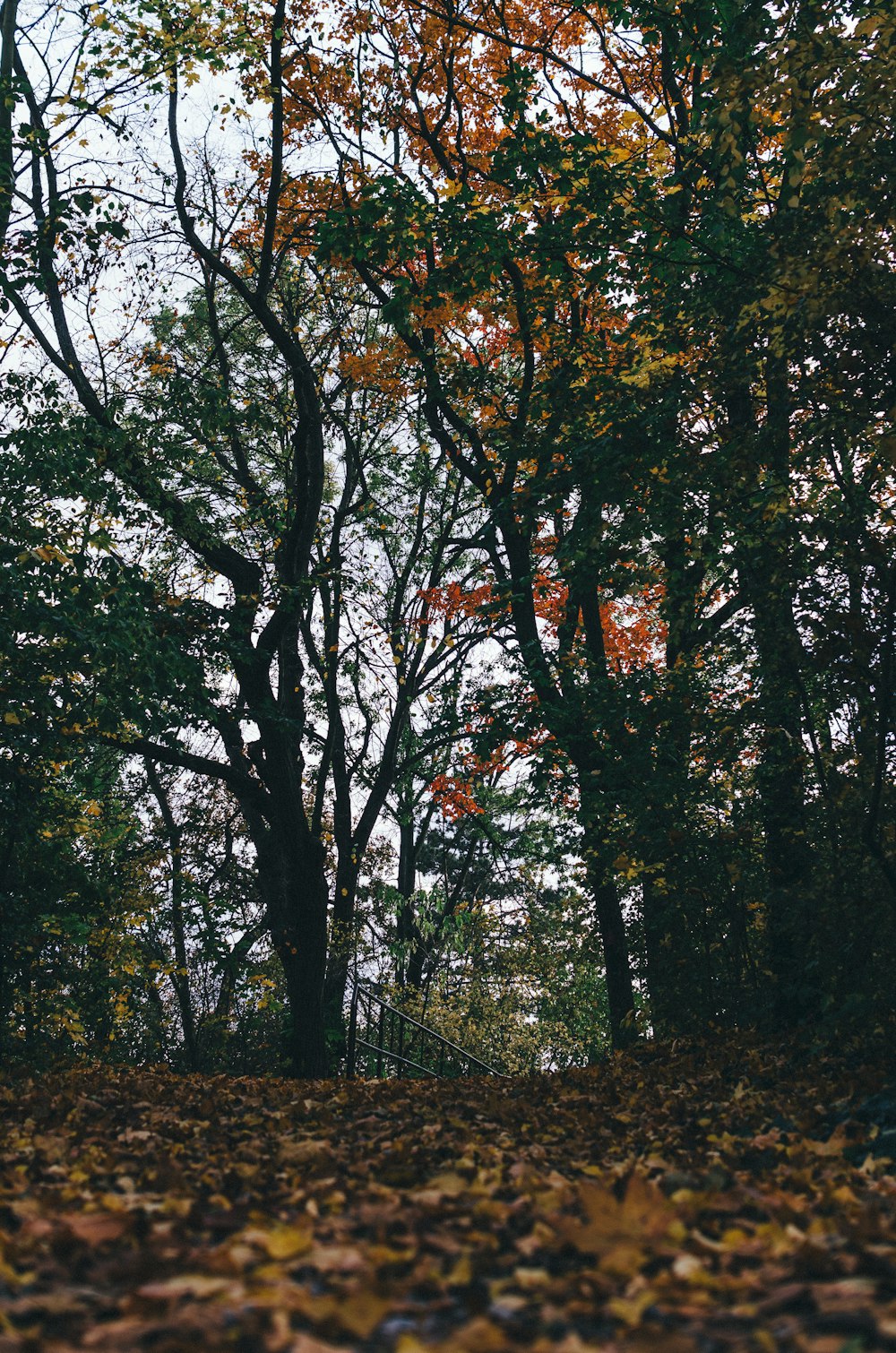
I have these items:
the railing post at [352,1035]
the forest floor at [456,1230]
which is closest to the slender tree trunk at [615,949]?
the railing post at [352,1035]

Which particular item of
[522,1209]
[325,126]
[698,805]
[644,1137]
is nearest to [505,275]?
[325,126]

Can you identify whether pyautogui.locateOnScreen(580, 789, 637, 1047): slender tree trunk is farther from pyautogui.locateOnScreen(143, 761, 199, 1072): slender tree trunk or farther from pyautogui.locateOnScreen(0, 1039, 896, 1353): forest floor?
pyautogui.locateOnScreen(0, 1039, 896, 1353): forest floor

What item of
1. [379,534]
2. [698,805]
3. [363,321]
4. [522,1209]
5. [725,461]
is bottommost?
[522,1209]

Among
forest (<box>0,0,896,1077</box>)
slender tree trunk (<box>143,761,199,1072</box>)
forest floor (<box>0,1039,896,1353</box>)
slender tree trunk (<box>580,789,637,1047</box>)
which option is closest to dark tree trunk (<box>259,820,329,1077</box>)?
forest (<box>0,0,896,1077</box>)

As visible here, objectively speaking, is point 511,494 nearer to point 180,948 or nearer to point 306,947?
point 306,947

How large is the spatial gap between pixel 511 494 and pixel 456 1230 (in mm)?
8423

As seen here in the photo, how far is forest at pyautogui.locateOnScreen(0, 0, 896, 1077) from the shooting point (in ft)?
20.1

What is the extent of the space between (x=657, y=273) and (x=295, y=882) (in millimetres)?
6924

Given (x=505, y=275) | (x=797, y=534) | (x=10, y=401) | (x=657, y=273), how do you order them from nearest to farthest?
1. (x=797, y=534)
2. (x=657, y=273)
3. (x=10, y=401)
4. (x=505, y=275)

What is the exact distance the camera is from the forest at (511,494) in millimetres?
6125

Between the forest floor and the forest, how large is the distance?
7.54ft

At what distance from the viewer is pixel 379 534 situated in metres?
16.0

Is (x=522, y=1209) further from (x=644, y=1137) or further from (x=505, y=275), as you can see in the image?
(x=505, y=275)

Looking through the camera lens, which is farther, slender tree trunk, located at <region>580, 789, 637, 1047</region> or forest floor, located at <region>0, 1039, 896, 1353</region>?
slender tree trunk, located at <region>580, 789, 637, 1047</region>
